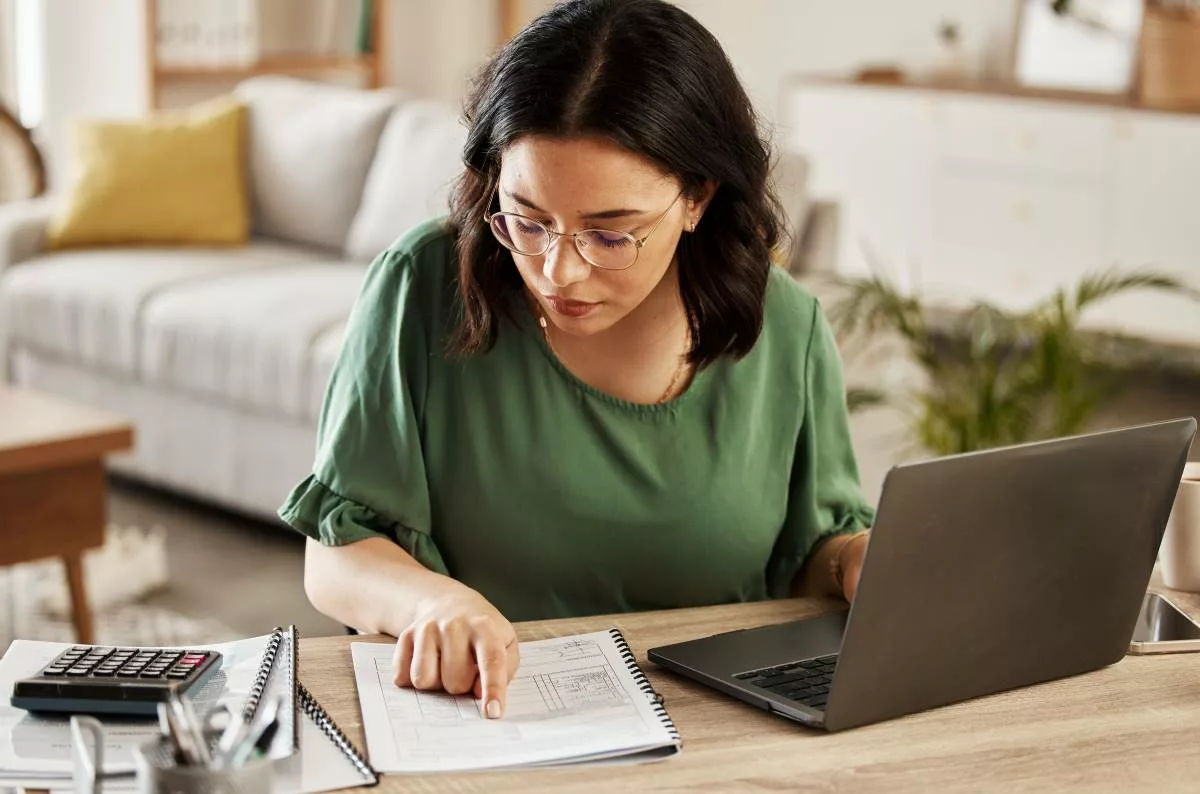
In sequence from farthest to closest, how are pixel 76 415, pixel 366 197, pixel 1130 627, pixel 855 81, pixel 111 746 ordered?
1. pixel 855 81
2. pixel 366 197
3. pixel 76 415
4. pixel 1130 627
5. pixel 111 746

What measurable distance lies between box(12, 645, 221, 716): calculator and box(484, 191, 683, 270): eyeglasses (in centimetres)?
45

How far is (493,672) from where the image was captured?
1179mm

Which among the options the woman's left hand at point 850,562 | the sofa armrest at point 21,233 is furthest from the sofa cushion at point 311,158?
the woman's left hand at point 850,562

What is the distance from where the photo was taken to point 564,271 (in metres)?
1.34

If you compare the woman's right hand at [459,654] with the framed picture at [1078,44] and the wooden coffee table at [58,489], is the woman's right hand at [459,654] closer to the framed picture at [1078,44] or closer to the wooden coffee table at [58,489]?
the wooden coffee table at [58,489]

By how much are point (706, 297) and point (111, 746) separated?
0.72 metres

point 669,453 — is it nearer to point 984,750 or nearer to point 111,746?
point 984,750

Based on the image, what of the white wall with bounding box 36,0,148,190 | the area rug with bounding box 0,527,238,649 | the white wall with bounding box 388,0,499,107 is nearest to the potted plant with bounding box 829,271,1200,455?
the area rug with bounding box 0,527,238,649

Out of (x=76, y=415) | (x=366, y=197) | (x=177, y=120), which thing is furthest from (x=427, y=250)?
(x=177, y=120)

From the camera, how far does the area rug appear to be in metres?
3.00

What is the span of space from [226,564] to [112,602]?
0.28 meters

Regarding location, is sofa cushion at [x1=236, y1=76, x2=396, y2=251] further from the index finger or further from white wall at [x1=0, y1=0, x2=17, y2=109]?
the index finger

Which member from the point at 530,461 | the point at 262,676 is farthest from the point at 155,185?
the point at 262,676

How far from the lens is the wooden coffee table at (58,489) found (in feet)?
9.03
